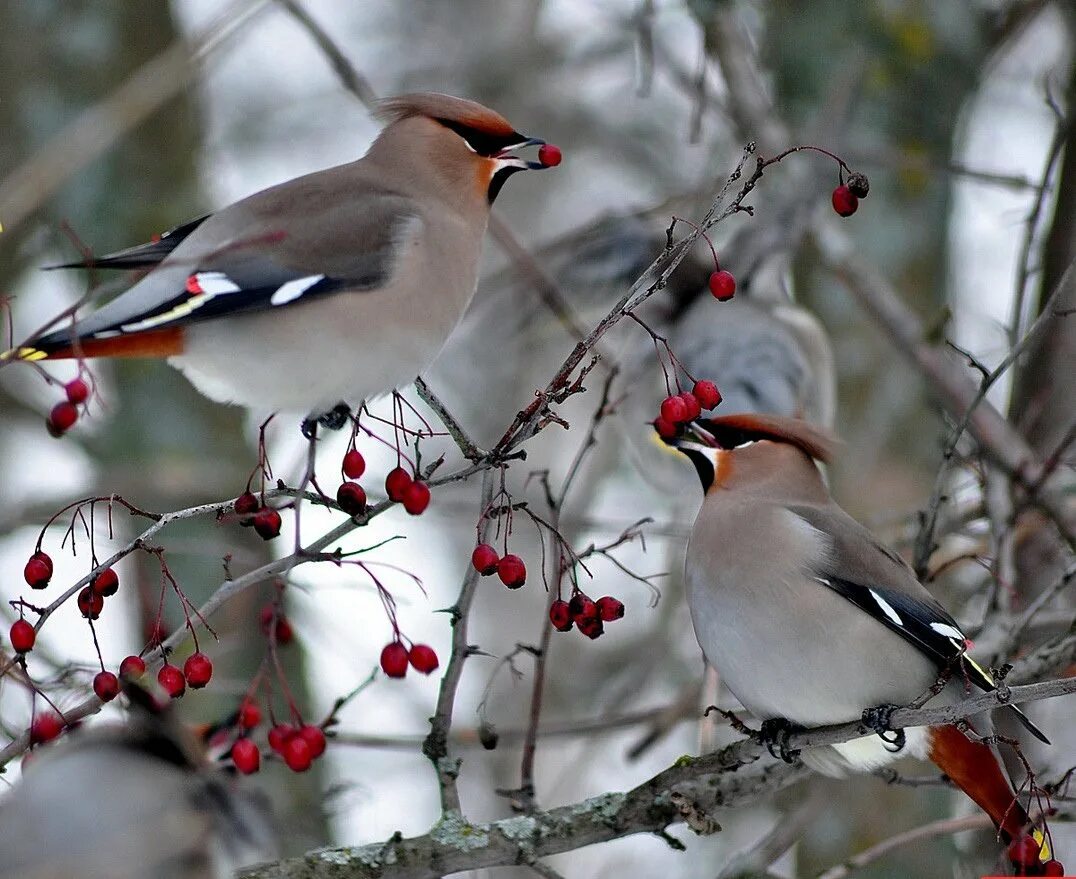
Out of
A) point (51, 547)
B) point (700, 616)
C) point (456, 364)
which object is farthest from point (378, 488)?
point (456, 364)

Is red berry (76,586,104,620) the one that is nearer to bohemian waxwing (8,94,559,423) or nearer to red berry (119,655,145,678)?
red berry (119,655,145,678)

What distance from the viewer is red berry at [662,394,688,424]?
9.21ft

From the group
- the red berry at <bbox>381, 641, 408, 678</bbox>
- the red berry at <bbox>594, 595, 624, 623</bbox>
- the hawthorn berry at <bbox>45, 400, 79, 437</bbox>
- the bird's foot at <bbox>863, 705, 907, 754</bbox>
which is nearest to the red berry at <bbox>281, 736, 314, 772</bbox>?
the red berry at <bbox>381, 641, 408, 678</bbox>

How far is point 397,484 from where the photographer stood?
8.48ft

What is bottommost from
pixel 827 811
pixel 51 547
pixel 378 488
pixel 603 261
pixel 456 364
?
pixel 827 811

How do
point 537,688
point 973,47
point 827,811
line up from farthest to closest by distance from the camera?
point 973,47 < point 827,811 < point 537,688

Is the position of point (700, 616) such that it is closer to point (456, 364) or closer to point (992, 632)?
point (992, 632)

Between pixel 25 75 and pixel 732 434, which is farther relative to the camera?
pixel 25 75

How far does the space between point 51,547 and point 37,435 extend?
1151 millimetres

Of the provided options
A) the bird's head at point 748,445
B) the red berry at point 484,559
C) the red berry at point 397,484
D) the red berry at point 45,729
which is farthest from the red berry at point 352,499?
the bird's head at point 748,445

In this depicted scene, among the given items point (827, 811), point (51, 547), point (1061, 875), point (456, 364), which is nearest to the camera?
point (1061, 875)

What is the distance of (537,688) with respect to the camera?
2.99 metres

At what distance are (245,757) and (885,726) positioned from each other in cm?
117

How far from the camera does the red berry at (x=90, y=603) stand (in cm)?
257
